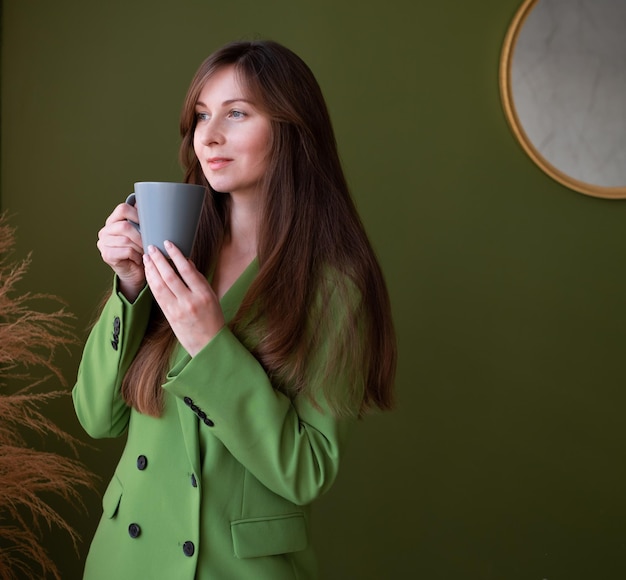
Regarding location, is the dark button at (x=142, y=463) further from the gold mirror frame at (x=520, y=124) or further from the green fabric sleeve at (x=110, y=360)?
the gold mirror frame at (x=520, y=124)

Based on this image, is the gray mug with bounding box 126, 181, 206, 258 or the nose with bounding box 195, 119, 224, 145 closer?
the gray mug with bounding box 126, 181, 206, 258

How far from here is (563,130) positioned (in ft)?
7.67

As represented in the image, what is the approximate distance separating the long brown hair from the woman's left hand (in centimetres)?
10

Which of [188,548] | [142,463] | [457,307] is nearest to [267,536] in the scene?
[188,548]

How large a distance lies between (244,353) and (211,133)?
1.06 feet

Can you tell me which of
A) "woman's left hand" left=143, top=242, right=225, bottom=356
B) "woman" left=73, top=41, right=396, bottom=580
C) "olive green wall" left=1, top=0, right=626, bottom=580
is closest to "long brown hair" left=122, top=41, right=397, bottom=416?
"woman" left=73, top=41, right=396, bottom=580

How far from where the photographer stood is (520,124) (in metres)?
2.33

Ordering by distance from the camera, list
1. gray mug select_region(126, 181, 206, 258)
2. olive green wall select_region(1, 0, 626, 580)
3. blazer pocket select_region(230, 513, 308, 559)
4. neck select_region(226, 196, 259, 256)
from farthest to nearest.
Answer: olive green wall select_region(1, 0, 626, 580) < neck select_region(226, 196, 259, 256) < blazer pocket select_region(230, 513, 308, 559) < gray mug select_region(126, 181, 206, 258)

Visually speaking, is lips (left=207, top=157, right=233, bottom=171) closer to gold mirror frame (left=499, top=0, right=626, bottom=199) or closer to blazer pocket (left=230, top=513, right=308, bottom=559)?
blazer pocket (left=230, top=513, right=308, bottom=559)

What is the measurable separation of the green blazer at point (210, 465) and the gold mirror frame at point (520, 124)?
1.36 metres

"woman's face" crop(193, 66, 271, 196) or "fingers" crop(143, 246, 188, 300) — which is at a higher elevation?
"woman's face" crop(193, 66, 271, 196)

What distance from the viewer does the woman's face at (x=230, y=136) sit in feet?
3.87

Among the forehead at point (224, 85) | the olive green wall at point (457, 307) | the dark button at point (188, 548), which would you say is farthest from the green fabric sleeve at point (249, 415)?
the olive green wall at point (457, 307)

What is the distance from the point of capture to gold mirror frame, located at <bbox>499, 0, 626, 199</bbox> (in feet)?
7.54
